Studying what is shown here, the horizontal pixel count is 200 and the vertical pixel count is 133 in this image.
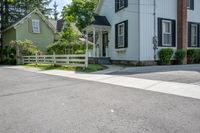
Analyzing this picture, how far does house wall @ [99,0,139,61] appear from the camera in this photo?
1892 cm

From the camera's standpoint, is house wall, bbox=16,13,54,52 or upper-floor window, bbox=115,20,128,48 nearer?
upper-floor window, bbox=115,20,128,48

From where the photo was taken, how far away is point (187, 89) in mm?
8766

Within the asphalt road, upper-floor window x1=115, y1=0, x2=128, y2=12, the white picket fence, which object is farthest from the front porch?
the asphalt road

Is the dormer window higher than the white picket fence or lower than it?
higher

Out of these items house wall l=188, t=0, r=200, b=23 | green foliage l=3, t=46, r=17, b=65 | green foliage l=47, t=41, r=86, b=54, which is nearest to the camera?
house wall l=188, t=0, r=200, b=23

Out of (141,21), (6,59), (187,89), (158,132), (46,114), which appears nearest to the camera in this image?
(158,132)

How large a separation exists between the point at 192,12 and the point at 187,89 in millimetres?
14197

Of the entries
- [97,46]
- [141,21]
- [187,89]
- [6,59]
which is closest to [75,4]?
[6,59]

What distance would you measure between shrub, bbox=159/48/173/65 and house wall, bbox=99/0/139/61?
5.69 feet

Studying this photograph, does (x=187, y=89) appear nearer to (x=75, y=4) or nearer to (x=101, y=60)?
(x=101, y=60)

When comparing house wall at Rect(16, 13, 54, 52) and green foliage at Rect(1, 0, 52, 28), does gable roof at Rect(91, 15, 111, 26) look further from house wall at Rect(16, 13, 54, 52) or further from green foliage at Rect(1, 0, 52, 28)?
green foliage at Rect(1, 0, 52, 28)

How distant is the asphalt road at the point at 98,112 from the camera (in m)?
4.97

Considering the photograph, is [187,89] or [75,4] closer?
[187,89]

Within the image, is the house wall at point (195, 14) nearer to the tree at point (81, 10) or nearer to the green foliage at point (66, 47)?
the green foliage at point (66, 47)
